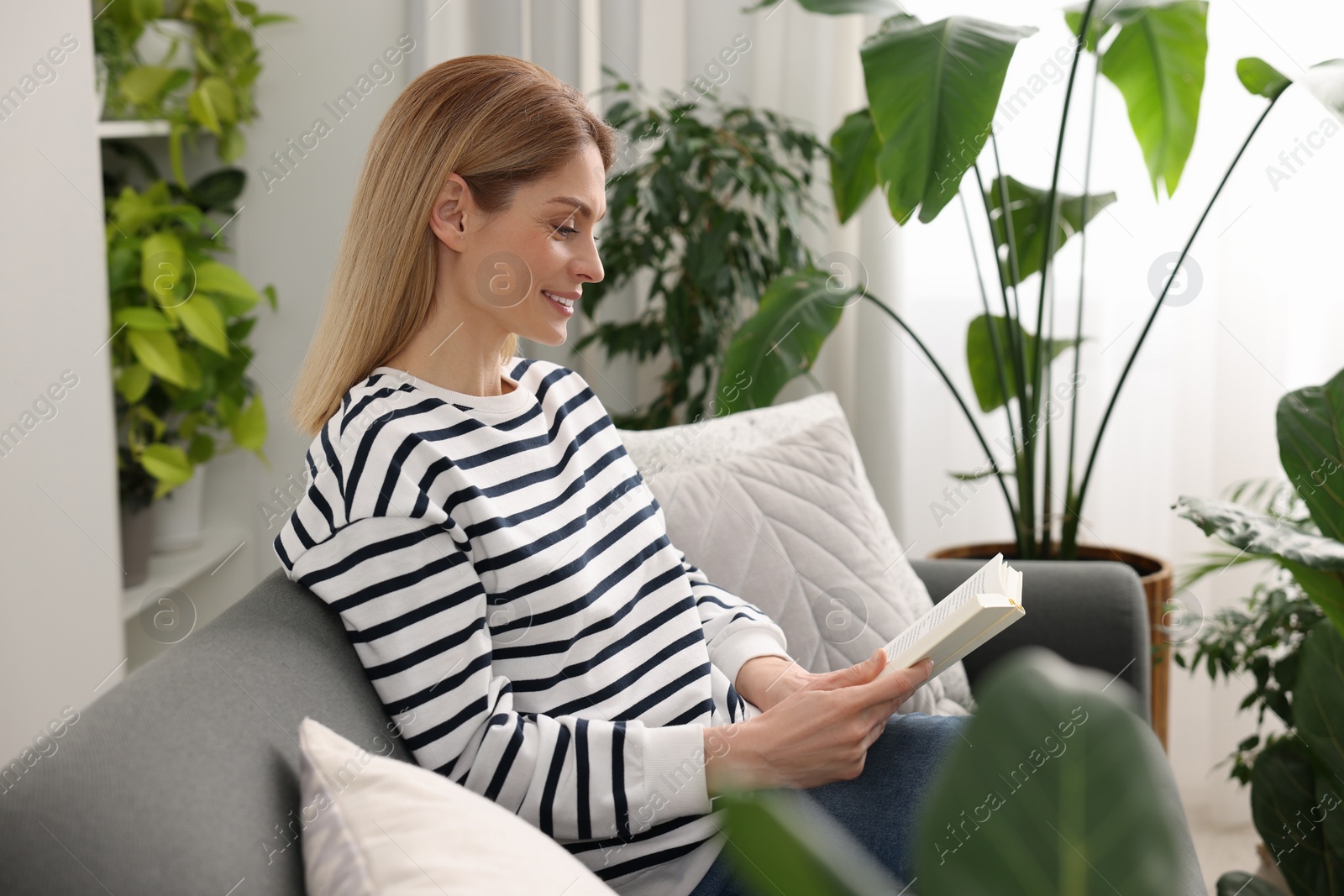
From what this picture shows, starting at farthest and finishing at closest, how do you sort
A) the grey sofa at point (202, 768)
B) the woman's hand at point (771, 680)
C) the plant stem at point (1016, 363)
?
the plant stem at point (1016, 363)
the woman's hand at point (771, 680)
the grey sofa at point (202, 768)

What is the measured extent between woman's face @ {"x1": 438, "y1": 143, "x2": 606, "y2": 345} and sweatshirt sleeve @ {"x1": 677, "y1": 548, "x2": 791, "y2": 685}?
0.95ft

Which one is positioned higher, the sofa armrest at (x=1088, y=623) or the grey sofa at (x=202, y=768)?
the grey sofa at (x=202, y=768)

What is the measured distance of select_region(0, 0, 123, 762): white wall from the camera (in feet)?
5.15

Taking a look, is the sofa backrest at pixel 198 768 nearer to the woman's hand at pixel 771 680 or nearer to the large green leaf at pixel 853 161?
the woman's hand at pixel 771 680

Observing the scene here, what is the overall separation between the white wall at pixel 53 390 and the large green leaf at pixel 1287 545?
151 cm

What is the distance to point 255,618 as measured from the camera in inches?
32.9

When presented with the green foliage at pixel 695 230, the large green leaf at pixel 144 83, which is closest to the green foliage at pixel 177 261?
the large green leaf at pixel 144 83

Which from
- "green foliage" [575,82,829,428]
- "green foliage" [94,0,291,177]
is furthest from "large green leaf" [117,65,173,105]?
"green foliage" [575,82,829,428]

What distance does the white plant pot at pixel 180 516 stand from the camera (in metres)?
2.14

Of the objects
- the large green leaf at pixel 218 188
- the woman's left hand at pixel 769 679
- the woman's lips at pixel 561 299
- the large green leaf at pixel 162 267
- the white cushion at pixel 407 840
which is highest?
the woman's lips at pixel 561 299

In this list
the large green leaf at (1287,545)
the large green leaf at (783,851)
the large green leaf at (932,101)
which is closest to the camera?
the large green leaf at (783,851)

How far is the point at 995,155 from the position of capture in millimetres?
1680

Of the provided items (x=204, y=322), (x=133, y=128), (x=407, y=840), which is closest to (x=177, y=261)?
(x=204, y=322)

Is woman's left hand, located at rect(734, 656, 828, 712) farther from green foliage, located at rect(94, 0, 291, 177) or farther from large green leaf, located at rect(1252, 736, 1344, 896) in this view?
green foliage, located at rect(94, 0, 291, 177)
